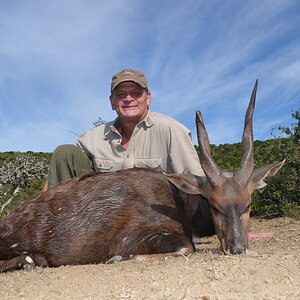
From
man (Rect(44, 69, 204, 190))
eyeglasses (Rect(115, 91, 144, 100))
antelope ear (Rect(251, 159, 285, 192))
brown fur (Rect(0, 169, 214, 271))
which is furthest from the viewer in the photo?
eyeglasses (Rect(115, 91, 144, 100))

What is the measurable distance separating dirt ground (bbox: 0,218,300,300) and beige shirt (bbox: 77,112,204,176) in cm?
222

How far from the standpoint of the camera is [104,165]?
648 centimetres

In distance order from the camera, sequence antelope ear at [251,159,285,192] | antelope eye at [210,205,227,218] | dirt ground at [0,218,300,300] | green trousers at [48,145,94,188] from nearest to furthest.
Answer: dirt ground at [0,218,300,300] < antelope eye at [210,205,227,218] < antelope ear at [251,159,285,192] < green trousers at [48,145,94,188]

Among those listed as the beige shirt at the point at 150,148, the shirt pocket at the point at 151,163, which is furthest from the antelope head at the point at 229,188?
the shirt pocket at the point at 151,163

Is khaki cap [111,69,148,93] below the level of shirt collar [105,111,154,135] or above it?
above

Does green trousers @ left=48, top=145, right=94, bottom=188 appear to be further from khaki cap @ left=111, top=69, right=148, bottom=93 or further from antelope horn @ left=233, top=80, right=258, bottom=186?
antelope horn @ left=233, top=80, right=258, bottom=186

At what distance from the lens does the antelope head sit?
13.5ft

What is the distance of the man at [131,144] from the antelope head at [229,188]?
113 centimetres

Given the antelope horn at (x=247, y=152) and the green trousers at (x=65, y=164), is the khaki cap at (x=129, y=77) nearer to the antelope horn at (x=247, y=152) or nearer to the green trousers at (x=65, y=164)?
the green trousers at (x=65, y=164)

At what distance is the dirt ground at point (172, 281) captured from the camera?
8.70 ft

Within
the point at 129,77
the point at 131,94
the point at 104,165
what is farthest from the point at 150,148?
the point at 129,77

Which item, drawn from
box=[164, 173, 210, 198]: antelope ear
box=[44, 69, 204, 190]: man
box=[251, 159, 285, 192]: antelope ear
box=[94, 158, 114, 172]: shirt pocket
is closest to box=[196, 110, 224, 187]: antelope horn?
box=[164, 173, 210, 198]: antelope ear

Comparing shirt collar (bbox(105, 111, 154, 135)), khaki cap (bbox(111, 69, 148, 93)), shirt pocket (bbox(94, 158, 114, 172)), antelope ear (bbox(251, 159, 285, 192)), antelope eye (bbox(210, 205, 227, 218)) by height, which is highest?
khaki cap (bbox(111, 69, 148, 93))

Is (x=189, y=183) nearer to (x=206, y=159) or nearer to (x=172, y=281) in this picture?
(x=206, y=159)
